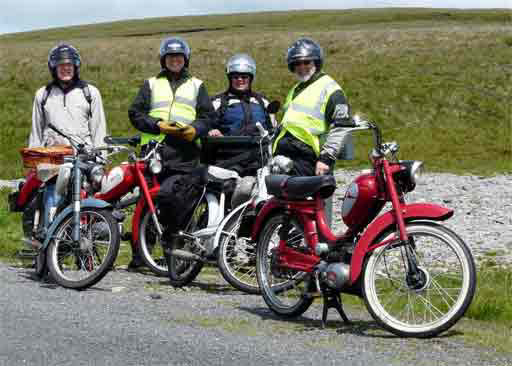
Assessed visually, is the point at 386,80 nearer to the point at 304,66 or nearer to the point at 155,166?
the point at 155,166

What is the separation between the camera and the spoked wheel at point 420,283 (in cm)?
614

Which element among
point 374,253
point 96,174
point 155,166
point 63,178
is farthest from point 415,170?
point 63,178

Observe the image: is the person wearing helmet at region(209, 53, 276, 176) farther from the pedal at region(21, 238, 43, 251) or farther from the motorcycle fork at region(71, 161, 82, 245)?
the pedal at region(21, 238, 43, 251)

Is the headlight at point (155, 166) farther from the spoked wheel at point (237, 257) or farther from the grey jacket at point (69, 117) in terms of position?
the spoked wheel at point (237, 257)

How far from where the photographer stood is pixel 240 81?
9781 millimetres

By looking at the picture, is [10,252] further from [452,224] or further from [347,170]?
[347,170]

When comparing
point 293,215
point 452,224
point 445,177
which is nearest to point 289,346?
point 293,215

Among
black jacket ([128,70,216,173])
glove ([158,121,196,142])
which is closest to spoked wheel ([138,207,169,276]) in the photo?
black jacket ([128,70,216,173])

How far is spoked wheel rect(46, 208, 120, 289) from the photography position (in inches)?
333

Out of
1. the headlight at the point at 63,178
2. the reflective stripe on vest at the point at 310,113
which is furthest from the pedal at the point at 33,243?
the reflective stripe on vest at the point at 310,113

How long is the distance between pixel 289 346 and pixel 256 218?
1.87 meters

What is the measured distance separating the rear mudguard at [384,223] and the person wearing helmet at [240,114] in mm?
3060

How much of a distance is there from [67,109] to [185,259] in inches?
92.8

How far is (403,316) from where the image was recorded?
6750mm
